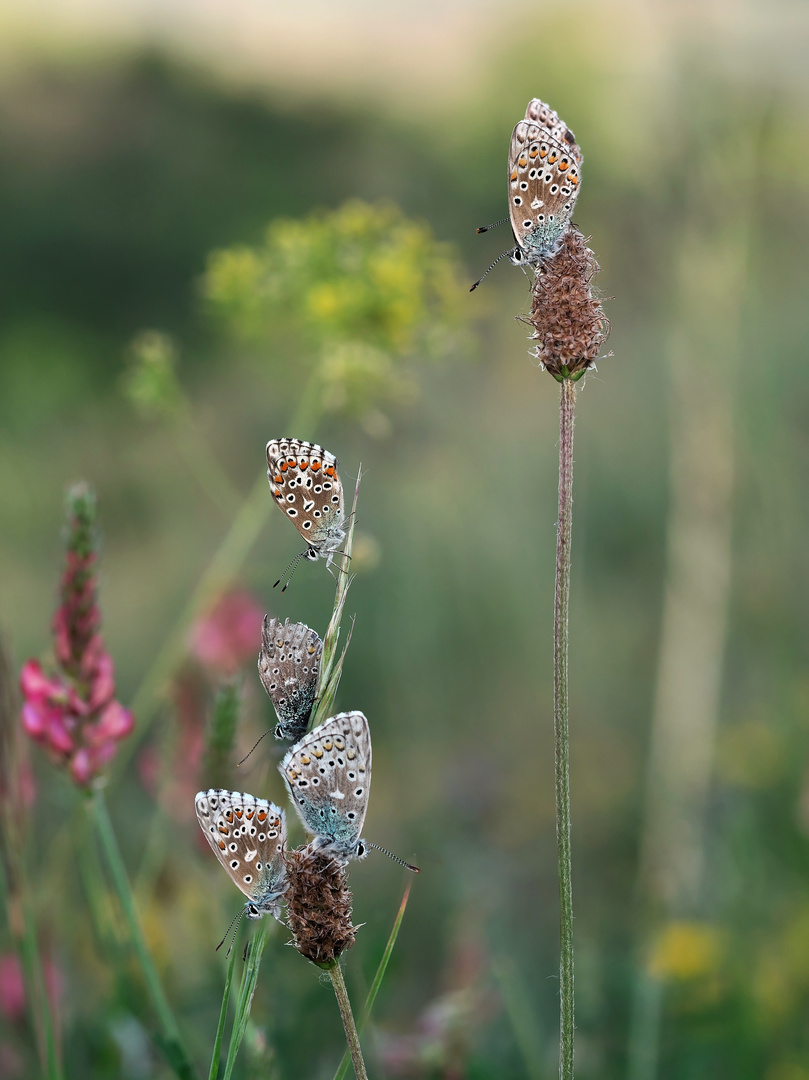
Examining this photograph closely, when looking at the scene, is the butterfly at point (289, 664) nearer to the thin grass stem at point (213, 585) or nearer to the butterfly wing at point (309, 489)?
the butterfly wing at point (309, 489)

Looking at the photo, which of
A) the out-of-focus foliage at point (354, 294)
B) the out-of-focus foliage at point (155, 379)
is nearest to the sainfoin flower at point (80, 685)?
the out-of-focus foliage at point (155, 379)

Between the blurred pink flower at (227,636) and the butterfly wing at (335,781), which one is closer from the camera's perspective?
the butterfly wing at (335,781)

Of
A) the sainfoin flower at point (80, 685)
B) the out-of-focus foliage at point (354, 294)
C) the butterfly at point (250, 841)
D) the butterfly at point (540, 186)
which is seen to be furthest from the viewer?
the out-of-focus foliage at point (354, 294)

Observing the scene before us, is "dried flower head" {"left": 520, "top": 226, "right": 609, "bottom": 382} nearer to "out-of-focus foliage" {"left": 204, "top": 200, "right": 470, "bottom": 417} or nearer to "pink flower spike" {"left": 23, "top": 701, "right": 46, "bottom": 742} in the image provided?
"pink flower spike" {"left": 23, "top": 701, "right": 46, "bottom": 742}

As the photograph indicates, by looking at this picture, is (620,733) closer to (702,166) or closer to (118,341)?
(702,166)

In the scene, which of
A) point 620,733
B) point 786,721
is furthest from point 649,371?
point 786,721

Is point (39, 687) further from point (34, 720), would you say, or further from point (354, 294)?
point (354, 294)

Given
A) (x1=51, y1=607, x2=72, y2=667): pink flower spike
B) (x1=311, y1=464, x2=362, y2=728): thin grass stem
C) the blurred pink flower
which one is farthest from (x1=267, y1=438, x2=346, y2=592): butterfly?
the blurred pink flower
